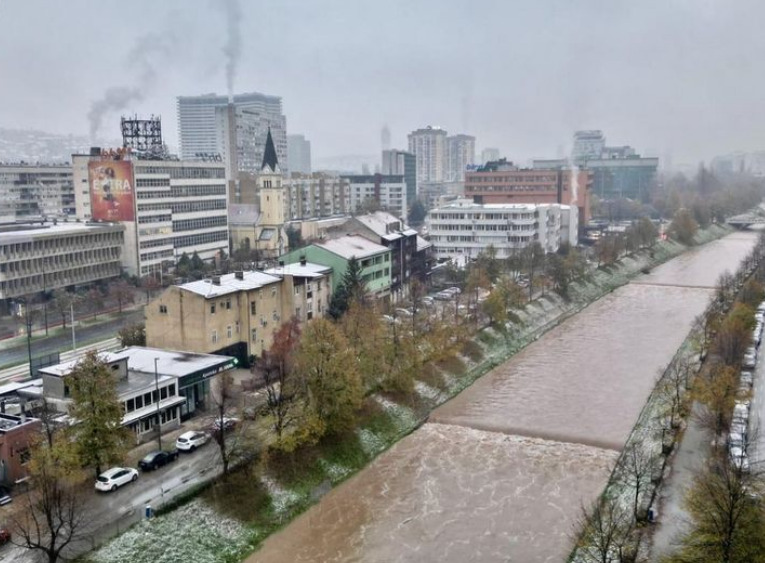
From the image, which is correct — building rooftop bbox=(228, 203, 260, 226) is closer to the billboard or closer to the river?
the billboard

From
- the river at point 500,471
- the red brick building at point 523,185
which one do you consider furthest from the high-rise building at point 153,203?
the red brick building at point 523,185

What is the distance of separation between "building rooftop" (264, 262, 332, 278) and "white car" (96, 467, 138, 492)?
30.8 ft

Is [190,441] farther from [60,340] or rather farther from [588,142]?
[588,142]

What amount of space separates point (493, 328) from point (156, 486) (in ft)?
42.8

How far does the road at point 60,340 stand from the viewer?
1997 cm

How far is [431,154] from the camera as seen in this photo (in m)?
106

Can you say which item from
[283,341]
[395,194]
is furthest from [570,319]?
[395,194]

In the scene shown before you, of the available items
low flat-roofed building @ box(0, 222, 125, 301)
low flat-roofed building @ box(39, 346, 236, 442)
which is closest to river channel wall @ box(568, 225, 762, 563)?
low flat-roofed building @ box(39, 346, 236, 442)

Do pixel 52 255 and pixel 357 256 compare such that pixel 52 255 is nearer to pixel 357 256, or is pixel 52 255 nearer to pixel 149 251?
pixel 149 251

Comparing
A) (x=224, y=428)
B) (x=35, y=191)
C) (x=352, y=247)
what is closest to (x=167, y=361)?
(x=224, y=428)

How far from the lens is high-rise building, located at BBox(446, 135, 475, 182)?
11112 cm

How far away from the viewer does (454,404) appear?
55.8 ft

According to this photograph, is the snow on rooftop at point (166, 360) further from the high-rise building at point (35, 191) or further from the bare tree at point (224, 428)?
the high-rise building at point (35, 191)

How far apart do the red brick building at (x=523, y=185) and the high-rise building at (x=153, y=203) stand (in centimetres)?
1873
